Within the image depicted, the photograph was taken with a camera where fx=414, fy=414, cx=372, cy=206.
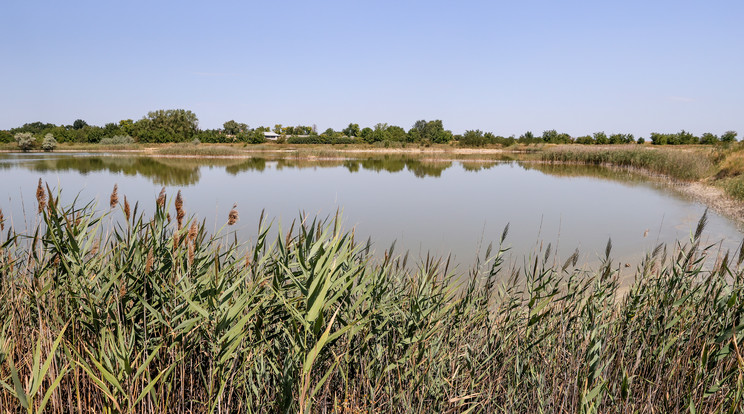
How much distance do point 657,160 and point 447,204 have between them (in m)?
15.8

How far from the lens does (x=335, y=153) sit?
43.1 metres

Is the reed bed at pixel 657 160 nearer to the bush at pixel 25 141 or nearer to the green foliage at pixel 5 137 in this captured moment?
the bush at pixel 25 141

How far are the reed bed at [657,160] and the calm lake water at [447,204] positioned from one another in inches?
63.3

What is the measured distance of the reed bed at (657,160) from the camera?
19.4 metres

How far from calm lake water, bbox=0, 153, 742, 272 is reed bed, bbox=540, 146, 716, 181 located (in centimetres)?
161

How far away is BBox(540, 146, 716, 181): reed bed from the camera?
19.4 m

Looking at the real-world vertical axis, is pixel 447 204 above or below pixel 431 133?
below

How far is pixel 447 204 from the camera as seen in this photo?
48.0 ft

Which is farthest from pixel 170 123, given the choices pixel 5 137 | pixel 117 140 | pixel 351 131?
pixel 351 131

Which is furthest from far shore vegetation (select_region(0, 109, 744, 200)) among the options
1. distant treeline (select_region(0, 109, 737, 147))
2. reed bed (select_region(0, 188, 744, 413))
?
reed bed (select_region(0, 188, 744, 413))

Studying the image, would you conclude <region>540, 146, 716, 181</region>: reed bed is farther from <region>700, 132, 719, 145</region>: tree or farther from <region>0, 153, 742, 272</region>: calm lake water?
<region>700, 132, 719, 145</region>: tree

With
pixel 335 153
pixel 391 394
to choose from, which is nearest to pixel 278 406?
pixel 391 394

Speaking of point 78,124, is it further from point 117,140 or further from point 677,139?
point 677,139

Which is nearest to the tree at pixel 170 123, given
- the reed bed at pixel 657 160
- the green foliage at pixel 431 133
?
the green foliage at pixel 431 133
